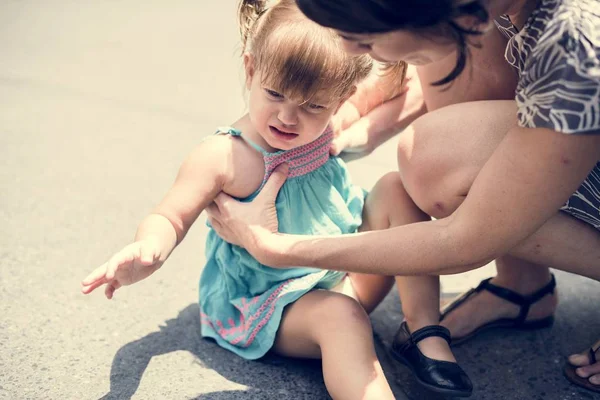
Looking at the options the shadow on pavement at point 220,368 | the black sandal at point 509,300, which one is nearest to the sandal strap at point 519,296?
the black sandal at point 509,300

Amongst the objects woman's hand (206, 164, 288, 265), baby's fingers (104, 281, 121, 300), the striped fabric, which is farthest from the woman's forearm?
baby's fingers (104, 281, 121, 300)

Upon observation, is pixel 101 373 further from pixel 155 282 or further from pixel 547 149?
pixel 547 149

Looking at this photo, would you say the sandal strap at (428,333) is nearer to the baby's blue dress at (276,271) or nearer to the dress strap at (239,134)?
the baby's blue dress at (276,271)

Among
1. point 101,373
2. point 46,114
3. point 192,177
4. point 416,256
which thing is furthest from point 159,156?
point 416,256

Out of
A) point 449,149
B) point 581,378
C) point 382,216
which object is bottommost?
point 581,378

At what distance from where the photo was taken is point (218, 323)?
5.01ft

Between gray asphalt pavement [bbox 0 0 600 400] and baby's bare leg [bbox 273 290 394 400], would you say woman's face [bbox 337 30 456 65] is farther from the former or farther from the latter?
gray asphalt pavement [bbox 0 0 600 400]

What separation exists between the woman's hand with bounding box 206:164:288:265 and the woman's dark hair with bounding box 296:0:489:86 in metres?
0.46

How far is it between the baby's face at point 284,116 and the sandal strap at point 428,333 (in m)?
0.45

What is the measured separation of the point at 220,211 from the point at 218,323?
0.84ft

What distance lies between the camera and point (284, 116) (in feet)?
4.52

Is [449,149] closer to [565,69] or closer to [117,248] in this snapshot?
[565,69]

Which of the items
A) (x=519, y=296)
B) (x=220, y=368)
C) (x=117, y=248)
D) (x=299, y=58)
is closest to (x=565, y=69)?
(x=299, y=58)

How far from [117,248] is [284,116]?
0.66 m
